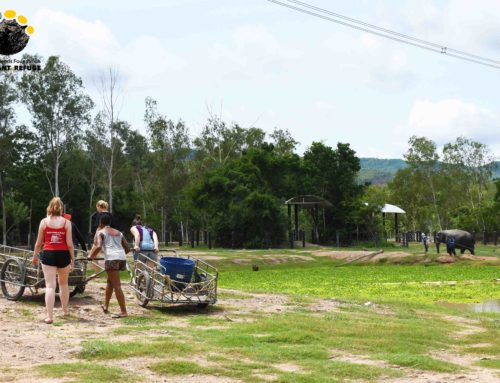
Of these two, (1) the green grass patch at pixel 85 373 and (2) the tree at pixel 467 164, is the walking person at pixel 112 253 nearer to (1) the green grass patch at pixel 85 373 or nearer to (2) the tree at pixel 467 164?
(1) the green grass patch at pixel 85 373

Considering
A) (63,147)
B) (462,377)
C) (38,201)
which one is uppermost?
(63,147)

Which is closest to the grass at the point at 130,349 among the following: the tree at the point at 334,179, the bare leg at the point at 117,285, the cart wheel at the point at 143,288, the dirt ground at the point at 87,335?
the dirt ground at the point at 87,335

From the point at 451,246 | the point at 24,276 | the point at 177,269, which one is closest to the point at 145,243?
the point at 177,269

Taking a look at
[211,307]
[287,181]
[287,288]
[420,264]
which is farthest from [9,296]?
[287,181]

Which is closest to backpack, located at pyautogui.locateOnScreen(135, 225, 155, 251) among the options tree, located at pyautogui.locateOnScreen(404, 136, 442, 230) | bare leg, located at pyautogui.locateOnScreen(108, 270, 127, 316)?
bare leg, located at pyautogui.locateOnScreen(108, 270, 127, 316)

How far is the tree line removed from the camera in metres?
53.6

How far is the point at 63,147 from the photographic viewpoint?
60.9 meters

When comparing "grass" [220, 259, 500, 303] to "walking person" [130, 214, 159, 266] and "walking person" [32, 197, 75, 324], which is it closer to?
"walking person" [130, 214, 159, 266]

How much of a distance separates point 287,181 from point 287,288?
34.9 metres

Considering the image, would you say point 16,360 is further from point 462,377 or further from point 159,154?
point 159,154

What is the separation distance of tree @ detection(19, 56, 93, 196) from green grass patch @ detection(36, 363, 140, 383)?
1969 inches

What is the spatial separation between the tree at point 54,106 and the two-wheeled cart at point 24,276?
4361 centimetres

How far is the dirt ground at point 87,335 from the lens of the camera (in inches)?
330

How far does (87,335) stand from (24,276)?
11.9ft
